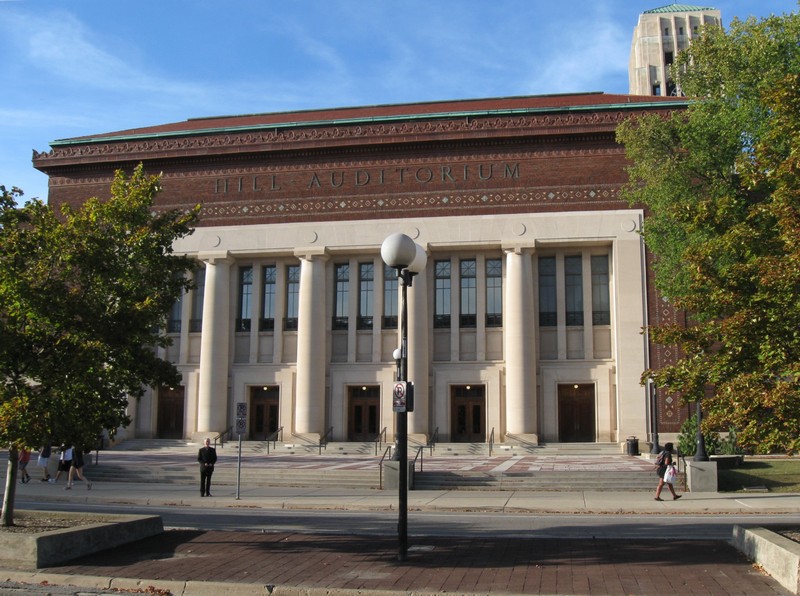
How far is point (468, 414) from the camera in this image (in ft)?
134

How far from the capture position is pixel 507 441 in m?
38.7

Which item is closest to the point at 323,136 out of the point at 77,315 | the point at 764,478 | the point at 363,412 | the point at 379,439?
the point at 363,412

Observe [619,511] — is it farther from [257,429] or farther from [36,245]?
[257,429]

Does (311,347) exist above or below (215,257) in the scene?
below

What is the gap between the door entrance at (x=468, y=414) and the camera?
40.8 m

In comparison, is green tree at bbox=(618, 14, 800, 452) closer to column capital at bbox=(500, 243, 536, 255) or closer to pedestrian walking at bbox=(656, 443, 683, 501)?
pedestrian walking at bbox=(656, 443, 683, 501)

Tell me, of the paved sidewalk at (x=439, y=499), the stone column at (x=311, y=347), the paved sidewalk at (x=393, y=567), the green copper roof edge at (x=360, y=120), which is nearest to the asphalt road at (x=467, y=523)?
the paved sidewalk at (x=439, y=499)

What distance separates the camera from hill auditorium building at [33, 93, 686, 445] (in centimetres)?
3947

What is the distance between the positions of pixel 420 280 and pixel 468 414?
7459 millimetres

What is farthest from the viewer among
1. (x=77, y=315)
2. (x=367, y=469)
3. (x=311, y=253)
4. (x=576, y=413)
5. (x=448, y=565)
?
(x=311, y=253)

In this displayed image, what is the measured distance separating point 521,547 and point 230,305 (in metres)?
33.5

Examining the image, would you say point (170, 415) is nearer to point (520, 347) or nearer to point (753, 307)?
point (520, 347)

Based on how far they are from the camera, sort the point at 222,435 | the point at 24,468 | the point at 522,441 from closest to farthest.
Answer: the point at 24,468 → the point at 522,441 → the point at 222,435

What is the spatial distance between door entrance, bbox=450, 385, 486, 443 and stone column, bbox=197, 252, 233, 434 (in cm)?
1224
